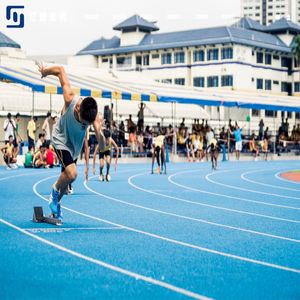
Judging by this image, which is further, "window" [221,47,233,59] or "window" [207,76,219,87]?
"window" [207,76,219,87]

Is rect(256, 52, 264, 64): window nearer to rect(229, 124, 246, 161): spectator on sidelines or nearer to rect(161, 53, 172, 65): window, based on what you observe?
rect(161, 53, 172, 65): window

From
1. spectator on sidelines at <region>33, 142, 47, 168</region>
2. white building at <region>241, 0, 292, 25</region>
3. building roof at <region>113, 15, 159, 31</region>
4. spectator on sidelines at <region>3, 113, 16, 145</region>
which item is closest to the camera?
spectator on sidelines at <region>3, 113, 16, 145</region>

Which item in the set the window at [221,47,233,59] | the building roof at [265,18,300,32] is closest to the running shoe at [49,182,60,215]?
the window at [221,47,233,59]

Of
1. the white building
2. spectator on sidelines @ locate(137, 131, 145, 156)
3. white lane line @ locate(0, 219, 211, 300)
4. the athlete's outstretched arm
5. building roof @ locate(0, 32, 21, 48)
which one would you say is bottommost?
white lane line @ locate(0, 219, 211, 300)

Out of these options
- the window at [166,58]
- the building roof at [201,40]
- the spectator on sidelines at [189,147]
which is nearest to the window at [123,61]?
the building roof at [201,40]

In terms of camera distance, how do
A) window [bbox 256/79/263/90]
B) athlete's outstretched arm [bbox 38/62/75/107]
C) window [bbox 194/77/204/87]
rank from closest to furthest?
athlete's outstretched arm [bbox 38/62/75/107], window [bbox 194/77/204/87], window [bbox 256/79/263/90]

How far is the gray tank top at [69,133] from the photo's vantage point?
7.16 metres

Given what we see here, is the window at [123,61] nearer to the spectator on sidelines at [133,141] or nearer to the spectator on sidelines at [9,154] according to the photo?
the spectator on sidelines at [133,141]

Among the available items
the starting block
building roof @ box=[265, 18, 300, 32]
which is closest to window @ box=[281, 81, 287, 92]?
building roof @ box=[265, 18, 300, 32]

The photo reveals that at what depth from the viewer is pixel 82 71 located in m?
49.8

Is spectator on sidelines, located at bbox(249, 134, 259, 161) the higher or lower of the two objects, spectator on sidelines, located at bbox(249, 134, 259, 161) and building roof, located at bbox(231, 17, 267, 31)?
the lower

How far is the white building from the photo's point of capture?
143 meters

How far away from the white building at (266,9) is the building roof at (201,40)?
6771 centimetres

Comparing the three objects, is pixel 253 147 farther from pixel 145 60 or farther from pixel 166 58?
pixel 145 60
